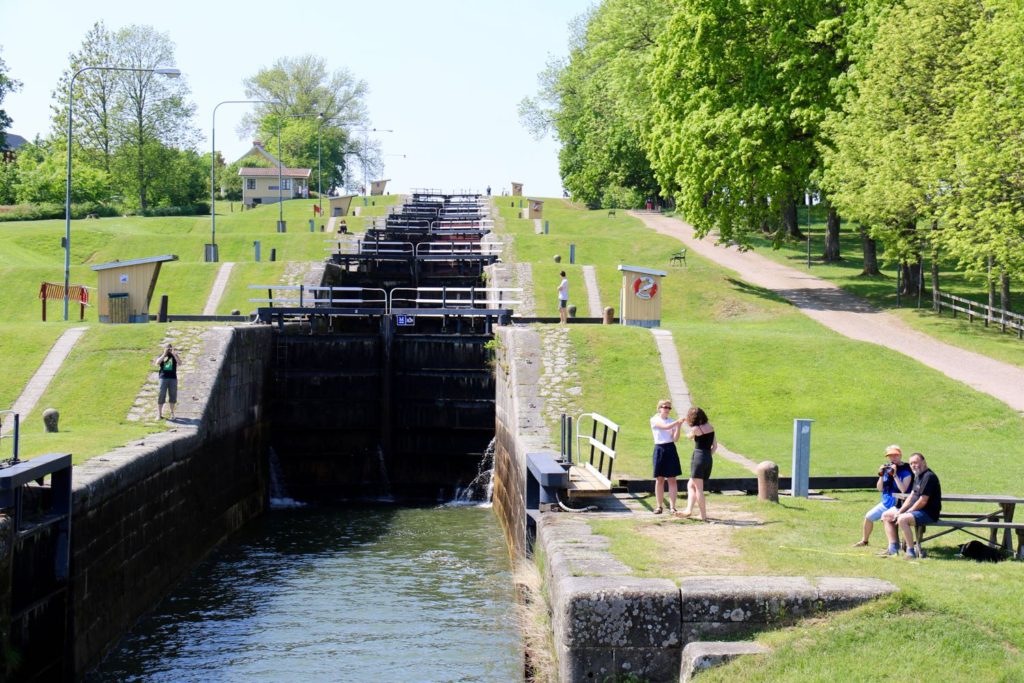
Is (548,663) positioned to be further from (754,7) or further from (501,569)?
(754,7)

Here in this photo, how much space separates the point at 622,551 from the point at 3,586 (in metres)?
6.40

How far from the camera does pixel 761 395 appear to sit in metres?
25.5

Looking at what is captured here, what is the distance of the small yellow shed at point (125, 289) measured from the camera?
29.3 m

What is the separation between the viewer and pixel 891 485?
13273mm

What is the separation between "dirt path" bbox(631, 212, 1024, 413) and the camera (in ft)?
90.2

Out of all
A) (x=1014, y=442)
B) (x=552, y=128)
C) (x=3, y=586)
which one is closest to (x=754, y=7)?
(x=1014, y=442)

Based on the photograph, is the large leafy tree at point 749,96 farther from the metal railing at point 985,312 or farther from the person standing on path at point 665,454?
the person standing on path at point 665,454

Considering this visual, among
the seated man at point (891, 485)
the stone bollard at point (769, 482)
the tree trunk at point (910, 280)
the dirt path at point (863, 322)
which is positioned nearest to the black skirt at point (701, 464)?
the stone bollard at point (769, 482)

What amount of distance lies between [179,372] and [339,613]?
8.69 metres

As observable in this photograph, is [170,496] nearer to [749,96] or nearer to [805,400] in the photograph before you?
[805,400]

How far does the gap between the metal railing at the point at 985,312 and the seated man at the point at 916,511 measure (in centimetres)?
2221

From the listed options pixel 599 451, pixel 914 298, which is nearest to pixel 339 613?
pixel 599 451

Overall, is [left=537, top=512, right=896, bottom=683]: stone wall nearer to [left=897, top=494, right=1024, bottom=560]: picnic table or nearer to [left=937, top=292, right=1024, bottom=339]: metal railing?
[left=897, top=494, right=1024, bottom=560]: picnic table

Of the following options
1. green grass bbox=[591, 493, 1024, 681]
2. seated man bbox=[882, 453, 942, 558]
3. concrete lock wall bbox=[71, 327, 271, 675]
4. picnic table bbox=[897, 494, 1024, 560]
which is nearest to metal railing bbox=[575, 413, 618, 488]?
green grass bbox=[591, 493, 1024, 681]
